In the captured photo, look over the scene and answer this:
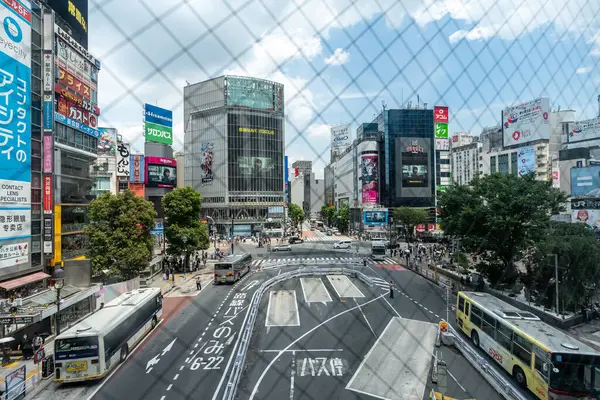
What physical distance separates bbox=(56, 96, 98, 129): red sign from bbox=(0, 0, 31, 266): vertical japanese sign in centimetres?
82

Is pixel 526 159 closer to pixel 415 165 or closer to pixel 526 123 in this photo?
pixel 526 123

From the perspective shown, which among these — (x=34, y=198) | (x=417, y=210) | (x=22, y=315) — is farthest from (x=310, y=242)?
(x=22, y=315)

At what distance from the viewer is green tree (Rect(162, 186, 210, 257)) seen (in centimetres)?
738

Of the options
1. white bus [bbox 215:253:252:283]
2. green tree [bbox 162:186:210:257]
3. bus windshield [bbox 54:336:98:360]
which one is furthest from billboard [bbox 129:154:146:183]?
bus windshield [bbox 54:336:98:360]

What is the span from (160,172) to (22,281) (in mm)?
10791

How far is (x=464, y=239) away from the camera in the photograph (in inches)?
200

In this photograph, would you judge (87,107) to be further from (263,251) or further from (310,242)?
(310,242)

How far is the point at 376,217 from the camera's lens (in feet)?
50.1

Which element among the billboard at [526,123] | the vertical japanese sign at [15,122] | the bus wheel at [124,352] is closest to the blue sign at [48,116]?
the vertical japanese sign at [15,122]

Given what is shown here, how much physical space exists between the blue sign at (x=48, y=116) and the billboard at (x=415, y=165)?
12.0m

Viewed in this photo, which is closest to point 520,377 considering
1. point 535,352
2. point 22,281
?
point 535,352

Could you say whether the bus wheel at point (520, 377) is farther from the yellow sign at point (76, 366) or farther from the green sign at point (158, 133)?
the green sign at point (158, 133)

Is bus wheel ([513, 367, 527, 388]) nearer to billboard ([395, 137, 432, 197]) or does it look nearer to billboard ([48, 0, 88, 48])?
billboard ([48, 0, 88, 48])

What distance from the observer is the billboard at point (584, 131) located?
45.2 feet
